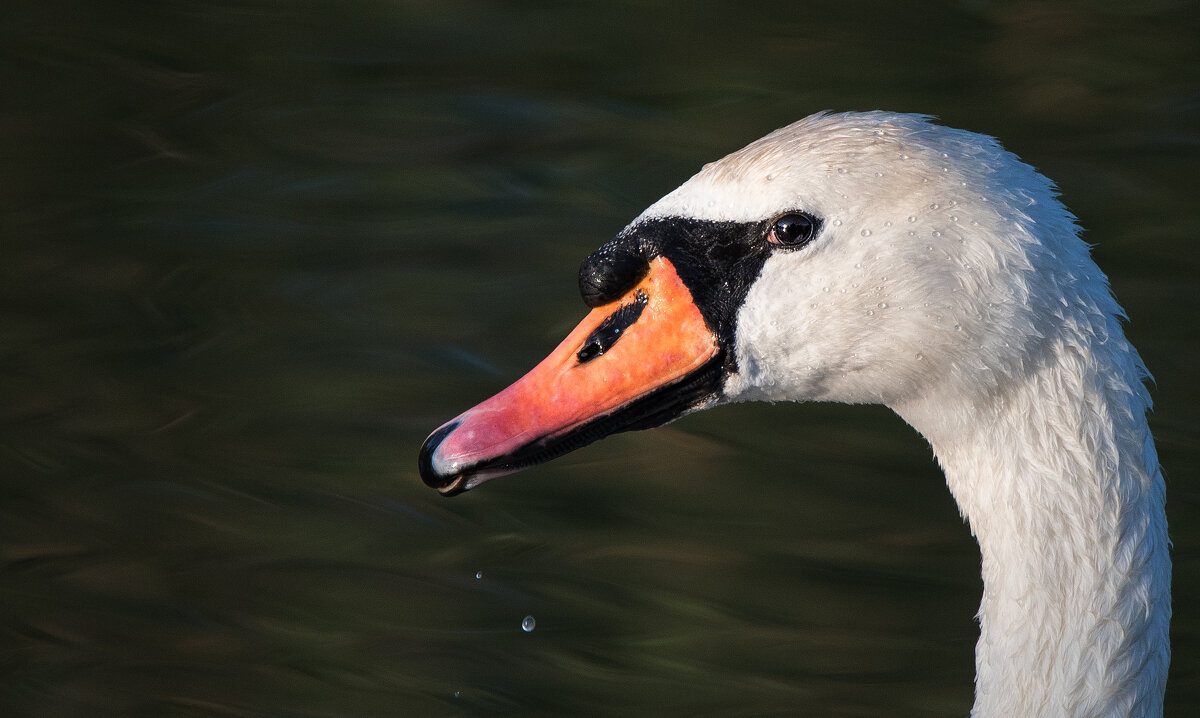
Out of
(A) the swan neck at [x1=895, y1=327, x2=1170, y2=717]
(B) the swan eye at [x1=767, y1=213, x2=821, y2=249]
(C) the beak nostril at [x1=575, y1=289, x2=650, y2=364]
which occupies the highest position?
(B) the swan eye at [x1=767, y1=213, x2=821, y2=249]

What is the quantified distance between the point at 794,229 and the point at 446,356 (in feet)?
A: 10.9

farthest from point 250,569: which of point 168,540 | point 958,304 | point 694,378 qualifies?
point 958,304

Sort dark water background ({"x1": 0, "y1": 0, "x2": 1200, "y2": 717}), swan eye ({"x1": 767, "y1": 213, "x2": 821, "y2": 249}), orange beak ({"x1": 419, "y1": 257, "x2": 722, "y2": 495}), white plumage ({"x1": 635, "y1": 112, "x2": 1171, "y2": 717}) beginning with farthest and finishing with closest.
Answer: dark water background ({"x1": 0, "y1": 0, "x2": 1200, "y2": 717}) < orange beak ({"x1": 419, "y1": 257, "x2": 722, "y2": 495}) < swan eye ({"x1": 767, "y1": 213, "x2": 821, "y2": 249}) < white plumage ({"x1": 635, "y1": 112, "x2": 1171, "y2": 717})

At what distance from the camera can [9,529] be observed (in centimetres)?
585

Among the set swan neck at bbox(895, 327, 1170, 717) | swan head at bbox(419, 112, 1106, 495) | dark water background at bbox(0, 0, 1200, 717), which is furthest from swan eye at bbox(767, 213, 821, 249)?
dark water background at bbox(0, 0, 1200, 717)

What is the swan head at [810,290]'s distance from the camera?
138 inches

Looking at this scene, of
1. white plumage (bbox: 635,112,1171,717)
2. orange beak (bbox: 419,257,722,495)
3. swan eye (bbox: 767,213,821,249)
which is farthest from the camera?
orange beak (bbox: 419,257,722,495)

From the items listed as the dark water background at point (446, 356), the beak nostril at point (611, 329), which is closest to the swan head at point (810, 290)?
the beak nostril at point (611, 329)

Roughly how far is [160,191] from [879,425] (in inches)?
149

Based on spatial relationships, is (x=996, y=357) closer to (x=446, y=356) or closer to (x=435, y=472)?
(x=435, y=472)

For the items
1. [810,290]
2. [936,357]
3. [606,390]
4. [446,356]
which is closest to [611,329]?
[606,390]

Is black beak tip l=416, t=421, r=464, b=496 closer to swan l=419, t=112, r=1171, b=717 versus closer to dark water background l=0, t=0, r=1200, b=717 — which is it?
swan l=419, t=112, r=1171, b=717

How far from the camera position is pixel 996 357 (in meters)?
3.51

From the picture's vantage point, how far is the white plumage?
3.47m
